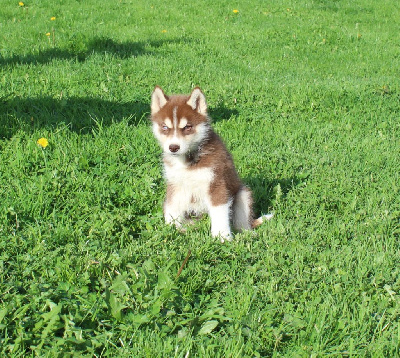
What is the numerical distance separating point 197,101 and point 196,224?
1165 millimetres

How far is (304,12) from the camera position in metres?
13.9

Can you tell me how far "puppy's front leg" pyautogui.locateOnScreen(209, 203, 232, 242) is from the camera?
4129 mm

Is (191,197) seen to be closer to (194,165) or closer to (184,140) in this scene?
(194,165)

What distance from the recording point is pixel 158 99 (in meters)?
4.43

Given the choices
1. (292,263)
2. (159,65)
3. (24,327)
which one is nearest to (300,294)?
(292,263)

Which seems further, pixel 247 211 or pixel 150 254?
pixel 247 211

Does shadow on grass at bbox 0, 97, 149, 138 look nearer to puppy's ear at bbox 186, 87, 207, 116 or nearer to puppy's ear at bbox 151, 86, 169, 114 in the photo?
puppy's ear at bbox 151, 86, 169, 114

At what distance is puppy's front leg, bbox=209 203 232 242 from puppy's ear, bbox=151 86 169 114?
111 cm

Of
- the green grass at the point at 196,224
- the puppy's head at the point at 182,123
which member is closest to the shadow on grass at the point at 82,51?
the green grass at the point at 196,224

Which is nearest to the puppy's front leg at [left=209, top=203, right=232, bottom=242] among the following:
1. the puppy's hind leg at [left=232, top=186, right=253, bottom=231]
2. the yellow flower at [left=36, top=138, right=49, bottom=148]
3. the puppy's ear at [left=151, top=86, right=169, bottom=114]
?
the puppy's hind leg at [left=232, top=186, right=253, bottom=231]

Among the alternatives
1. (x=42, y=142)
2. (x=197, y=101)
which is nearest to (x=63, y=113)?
(x=42, y=142)

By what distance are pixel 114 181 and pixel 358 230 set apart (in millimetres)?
2439

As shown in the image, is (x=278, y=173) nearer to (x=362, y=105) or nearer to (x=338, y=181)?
(x=338, y=181)

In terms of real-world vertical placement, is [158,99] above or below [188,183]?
above
